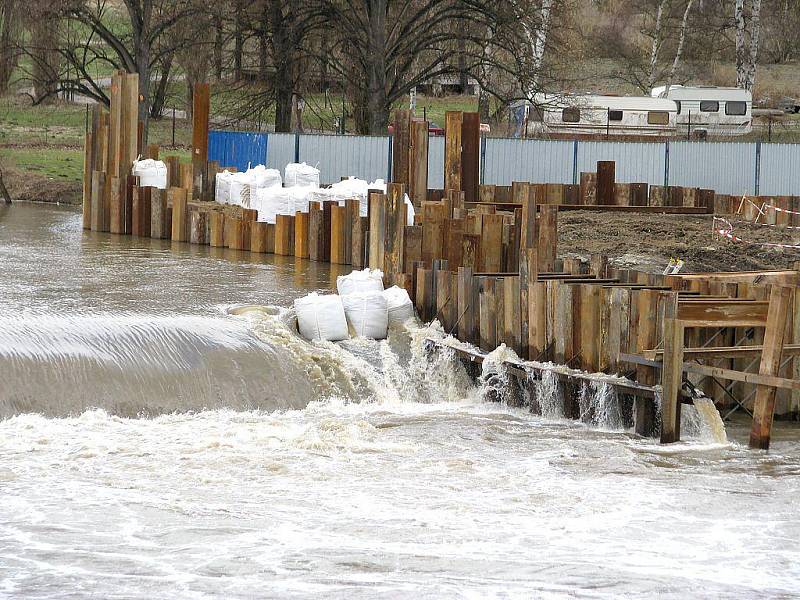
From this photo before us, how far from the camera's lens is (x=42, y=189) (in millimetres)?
32969

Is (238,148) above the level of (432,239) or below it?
above

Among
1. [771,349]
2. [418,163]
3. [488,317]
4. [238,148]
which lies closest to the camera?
[771,349]

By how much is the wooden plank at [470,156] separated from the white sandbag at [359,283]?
838cm

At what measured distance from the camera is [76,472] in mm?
10469

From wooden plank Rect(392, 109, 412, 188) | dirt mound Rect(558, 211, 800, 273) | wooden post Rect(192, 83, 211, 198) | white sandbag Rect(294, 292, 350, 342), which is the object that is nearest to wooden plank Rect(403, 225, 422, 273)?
white sandbag Rect(294, 292, 350, 342)

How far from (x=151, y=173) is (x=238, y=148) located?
7607 millimetres

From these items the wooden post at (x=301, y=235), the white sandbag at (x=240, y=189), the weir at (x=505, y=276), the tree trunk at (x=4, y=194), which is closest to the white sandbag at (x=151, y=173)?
the weir at (x=505, y=276)

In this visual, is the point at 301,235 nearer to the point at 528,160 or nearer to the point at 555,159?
the point at 528,160

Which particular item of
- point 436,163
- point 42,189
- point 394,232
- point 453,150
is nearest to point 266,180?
point 453,150

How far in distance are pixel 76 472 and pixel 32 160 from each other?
27578 millimetres

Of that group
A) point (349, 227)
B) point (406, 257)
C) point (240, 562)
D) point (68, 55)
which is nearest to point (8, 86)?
point (68, 55)

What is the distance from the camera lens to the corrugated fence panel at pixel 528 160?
32.0m

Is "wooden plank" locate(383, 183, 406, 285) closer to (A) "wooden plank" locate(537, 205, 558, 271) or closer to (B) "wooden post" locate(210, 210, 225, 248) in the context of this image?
(A) "wooden plank" locate(537, 205, 558, 271)

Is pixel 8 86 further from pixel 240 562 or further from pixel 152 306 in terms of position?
pixel 240 562
